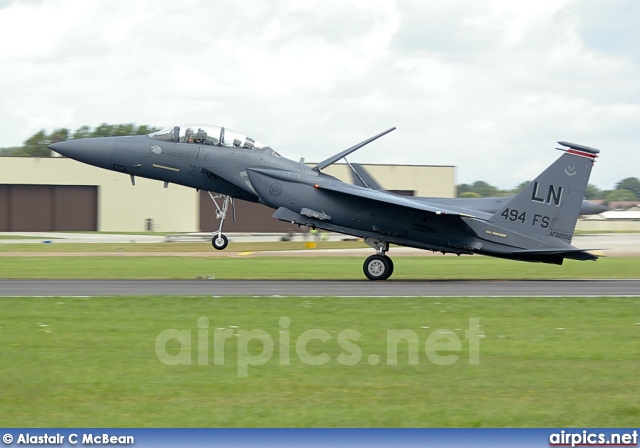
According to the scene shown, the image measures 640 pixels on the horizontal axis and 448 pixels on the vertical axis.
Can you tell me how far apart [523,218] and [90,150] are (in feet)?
39.9

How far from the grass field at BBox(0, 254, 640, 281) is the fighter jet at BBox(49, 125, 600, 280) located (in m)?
2.13

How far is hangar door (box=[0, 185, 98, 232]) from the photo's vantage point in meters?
67.4

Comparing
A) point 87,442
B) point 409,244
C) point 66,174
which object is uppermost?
point 66,174

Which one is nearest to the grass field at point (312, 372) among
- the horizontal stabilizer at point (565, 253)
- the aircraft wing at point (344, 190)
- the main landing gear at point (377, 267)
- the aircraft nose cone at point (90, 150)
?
the horizontal stabilizer at point (565, 253)

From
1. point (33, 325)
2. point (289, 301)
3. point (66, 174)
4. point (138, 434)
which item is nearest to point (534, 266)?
point (289, 301)

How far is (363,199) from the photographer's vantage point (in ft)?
77.5

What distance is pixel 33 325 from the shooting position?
13.8 metres

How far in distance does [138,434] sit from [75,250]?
35.8 meters

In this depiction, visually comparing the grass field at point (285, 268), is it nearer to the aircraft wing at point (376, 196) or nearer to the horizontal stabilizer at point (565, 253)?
the aircraft wing at point (376, 196)

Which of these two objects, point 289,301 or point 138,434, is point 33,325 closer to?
point 289,301

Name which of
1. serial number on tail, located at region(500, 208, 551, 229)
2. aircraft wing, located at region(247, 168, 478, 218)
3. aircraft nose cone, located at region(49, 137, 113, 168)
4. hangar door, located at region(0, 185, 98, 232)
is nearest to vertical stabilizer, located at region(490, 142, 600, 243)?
serial number on tail, located at region(500, 208, 551, 229)

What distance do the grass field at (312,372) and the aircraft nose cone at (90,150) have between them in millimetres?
9205

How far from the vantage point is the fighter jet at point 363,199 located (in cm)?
2358

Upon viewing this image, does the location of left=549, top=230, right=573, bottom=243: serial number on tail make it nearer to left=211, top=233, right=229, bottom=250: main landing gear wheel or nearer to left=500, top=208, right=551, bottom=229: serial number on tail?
left=500, top=208, right=551, bottom=229: serial number on tail
